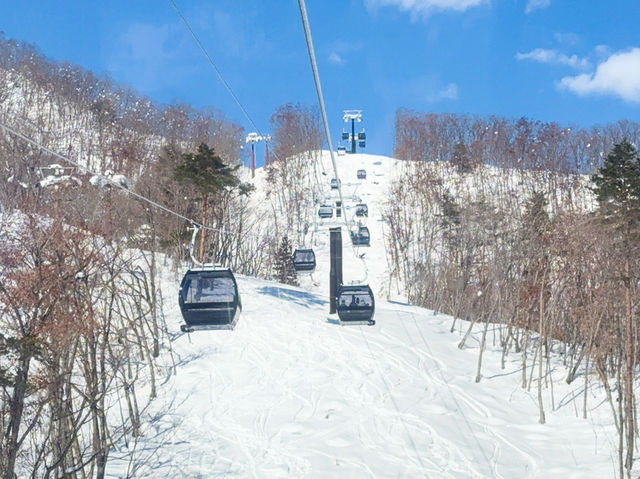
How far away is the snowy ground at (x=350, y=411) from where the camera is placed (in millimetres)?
17641

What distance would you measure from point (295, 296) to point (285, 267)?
11.7 m


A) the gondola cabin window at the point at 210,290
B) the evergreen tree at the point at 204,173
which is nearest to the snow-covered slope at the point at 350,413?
the gondola cabin window at the point at 210,290

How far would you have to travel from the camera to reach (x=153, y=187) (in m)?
42.3

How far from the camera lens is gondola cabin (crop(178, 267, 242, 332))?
12734mm

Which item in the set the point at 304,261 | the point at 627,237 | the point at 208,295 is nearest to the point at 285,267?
Result: the point at 304,261

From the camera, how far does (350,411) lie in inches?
830

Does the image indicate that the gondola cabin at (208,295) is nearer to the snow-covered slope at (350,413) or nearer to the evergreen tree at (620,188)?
the snow-covered slope at (350,413)

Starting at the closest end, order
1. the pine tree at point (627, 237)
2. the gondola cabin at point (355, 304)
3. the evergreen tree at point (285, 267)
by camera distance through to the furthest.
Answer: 1. the pine tree at point (627, 237)
2. the gondola cabin at point (355, 304)
3. the evergreen tree at point (285, 267)

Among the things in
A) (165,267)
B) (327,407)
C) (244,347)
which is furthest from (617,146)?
(165,267)

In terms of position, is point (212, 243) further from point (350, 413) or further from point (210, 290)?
point (210, 290)

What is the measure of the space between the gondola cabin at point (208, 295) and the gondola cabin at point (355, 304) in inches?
324

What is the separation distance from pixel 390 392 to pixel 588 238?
30.7 feet

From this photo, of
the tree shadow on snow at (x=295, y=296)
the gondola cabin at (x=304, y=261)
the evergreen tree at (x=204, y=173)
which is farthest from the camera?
the tree shadow on snow at (x=295, y=296)

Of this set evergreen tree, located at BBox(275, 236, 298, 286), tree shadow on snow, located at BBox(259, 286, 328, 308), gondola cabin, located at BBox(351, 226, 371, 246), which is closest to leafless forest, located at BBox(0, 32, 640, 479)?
evergreen tree, located at BBox(275, 236, 298, 286)
